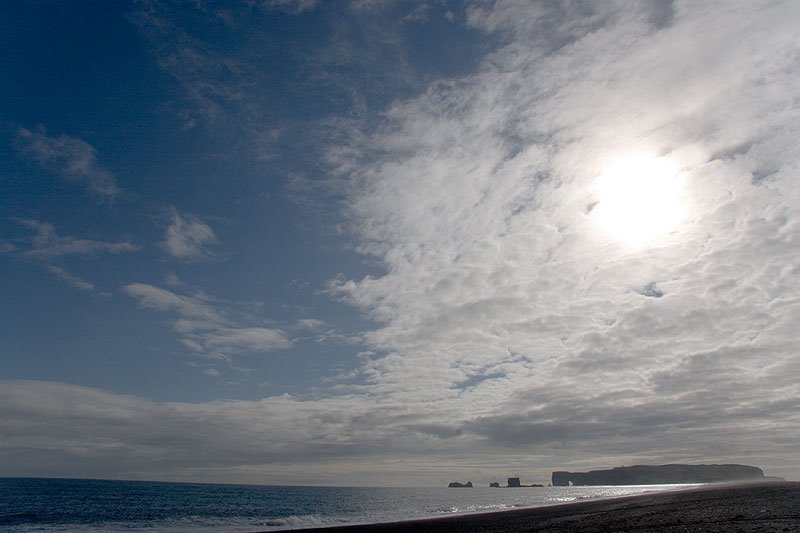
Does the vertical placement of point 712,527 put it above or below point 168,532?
above

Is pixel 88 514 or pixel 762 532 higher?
pixel 762 532

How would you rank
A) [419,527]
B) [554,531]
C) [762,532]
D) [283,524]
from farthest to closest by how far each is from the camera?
[283,524] < [419,527] < [554,531] < [762,532]

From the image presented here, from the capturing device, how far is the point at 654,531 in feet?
83.0

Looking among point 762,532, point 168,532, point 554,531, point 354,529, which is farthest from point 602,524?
point 168,532

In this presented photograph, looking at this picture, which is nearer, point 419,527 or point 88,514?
point 419,527

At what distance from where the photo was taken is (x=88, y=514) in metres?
66.8

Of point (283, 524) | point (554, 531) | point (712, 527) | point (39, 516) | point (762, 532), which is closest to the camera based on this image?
point (762, 532)

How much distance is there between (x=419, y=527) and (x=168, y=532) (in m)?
21.9

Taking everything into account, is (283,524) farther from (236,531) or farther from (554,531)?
(554,531)

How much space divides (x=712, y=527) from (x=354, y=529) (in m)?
27.1

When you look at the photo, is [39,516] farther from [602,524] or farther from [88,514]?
[602,524]

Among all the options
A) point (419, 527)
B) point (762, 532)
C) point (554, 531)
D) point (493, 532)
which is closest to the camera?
point (762, 532)

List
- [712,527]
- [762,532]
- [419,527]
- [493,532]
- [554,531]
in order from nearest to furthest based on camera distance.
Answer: [762,532]
[712,527]
[554,531]
[493,532]
[419,527]

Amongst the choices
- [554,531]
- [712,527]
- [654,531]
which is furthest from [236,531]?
[712,527]
